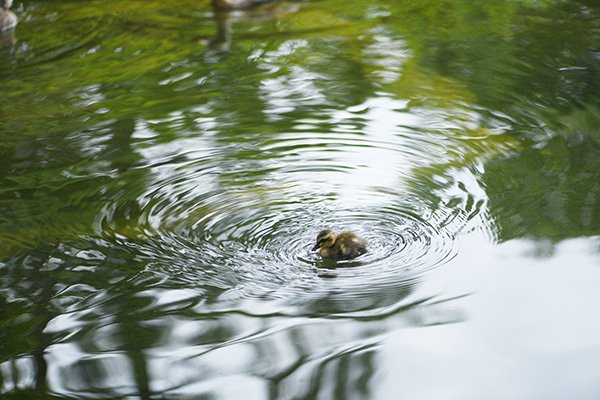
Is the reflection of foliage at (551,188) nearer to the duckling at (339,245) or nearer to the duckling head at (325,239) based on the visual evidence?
the duckling at (339,245)

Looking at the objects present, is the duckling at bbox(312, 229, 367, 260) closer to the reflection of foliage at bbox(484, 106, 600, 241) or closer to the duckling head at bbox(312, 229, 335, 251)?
the duckling head at bbox(312, 229, 335, 251)

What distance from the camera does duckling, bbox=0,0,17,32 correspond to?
927 cm

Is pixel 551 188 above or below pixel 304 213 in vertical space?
below

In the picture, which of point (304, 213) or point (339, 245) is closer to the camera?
point (339, 245)

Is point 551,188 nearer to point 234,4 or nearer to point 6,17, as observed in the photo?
point 234,4

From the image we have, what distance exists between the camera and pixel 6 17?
9.31m

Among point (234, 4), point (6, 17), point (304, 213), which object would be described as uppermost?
point (6, 17)

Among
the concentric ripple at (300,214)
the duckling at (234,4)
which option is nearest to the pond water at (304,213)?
the concentric ripple at (300,214)

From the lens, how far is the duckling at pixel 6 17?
9.27 m

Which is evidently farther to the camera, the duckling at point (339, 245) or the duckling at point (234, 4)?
the duckling at point (234, 4)

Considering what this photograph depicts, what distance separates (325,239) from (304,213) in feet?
2.13

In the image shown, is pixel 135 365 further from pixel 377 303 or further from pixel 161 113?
pixel 161 113

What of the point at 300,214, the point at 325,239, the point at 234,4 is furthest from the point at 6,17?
the point at 325,239

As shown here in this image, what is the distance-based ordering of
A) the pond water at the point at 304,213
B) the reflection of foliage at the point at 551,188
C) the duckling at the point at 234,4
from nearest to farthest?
the pond water at the point at 304,213
the reflection of foliage at the point at 551,188
the duckling at the point at 234,4
